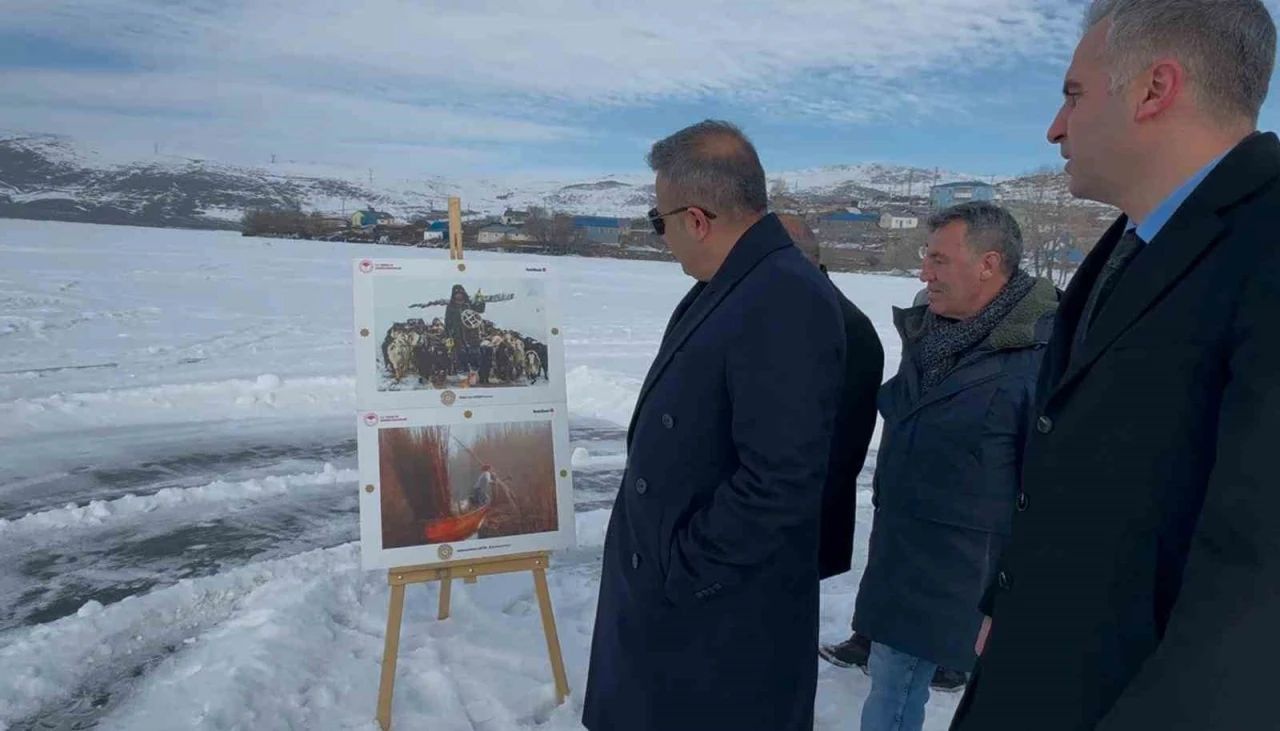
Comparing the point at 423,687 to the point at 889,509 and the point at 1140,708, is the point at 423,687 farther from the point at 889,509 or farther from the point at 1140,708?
the point at 1140,708

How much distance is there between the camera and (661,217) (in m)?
2.18

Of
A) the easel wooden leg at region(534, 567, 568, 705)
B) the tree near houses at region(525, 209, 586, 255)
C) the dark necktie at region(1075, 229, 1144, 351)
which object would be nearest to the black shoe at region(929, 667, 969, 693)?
the easel wooden leg at region(534, 567, 568, 705)

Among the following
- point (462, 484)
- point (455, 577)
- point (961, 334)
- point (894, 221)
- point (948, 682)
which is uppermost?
point (894, 221)

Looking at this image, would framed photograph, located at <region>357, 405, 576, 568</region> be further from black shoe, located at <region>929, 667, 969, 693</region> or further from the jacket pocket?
black shoe, located at <region>929, 667, 969, 693</region>

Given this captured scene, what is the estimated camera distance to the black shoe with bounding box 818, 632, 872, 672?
3.83m

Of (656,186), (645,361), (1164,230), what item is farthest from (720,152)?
(645,361)

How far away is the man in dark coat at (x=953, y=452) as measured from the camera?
255cm

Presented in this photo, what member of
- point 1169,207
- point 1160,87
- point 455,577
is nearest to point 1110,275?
point 1169,207

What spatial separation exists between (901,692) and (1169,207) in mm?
2042

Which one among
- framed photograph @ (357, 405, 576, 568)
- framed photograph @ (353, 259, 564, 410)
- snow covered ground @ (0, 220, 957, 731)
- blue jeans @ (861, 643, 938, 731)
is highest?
framed photograph @ (353, 259, 564, 410)

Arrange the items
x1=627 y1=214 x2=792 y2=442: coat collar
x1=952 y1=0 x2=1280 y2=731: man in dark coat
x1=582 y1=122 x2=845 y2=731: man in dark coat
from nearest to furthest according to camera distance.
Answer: x1=952 y1=0 x2=1280 y2=731: man in dark coat < x1=582 y1=122 x2=845 y2=731: man in dark coat < x1=627 y1=214 x2=792 y2=442: coat collar

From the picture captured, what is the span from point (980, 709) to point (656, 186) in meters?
1.44

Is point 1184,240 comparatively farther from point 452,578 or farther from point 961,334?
point 452,578

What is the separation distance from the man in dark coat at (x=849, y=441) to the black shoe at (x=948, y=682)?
1.50 m
